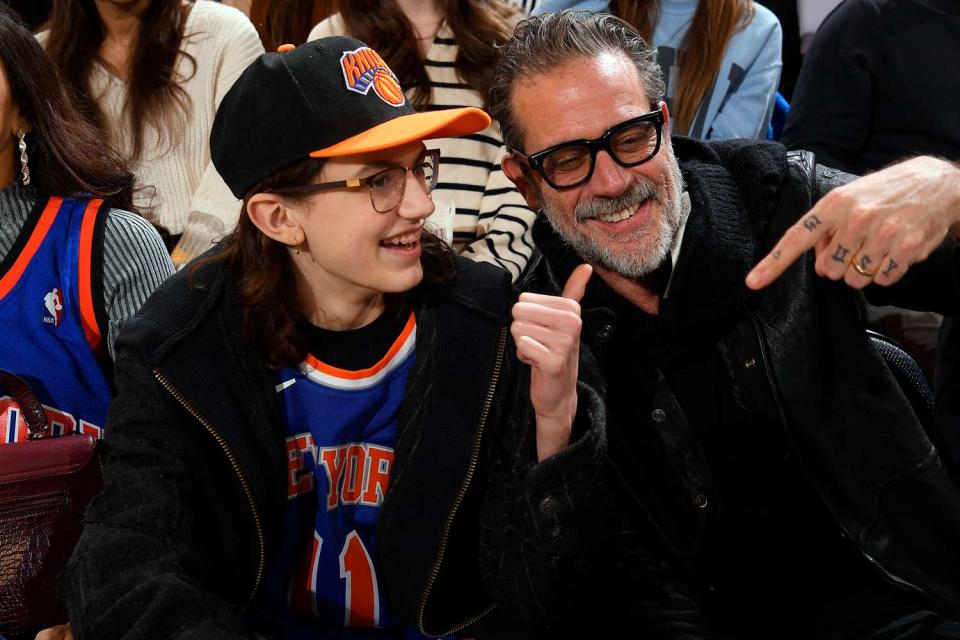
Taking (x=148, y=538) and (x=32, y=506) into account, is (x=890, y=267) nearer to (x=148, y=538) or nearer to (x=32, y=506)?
(x=148, y=538)

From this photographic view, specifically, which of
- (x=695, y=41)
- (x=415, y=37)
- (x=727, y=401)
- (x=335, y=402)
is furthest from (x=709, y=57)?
(x=335, y=402)

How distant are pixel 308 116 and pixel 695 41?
5.54 feet

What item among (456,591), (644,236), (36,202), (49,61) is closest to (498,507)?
(456,591)

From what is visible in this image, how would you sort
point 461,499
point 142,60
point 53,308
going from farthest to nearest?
point 142,60, point 53,308, point 461,499

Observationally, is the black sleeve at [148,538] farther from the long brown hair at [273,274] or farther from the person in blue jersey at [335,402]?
the long brown hair at [273,274]

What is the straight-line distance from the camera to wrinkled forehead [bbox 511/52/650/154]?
2.00 meters

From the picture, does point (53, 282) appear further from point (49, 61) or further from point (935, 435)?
point (935, 435)

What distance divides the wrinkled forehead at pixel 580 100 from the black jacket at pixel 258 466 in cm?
36

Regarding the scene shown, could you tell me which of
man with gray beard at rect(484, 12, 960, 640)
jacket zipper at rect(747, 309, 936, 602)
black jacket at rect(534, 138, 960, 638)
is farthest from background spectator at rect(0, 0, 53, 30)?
jacket zipper at rect(747, 309, 936, 602)

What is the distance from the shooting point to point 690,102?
119 inches

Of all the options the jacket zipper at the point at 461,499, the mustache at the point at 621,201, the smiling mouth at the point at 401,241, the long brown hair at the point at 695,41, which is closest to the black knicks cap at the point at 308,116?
the smiling mouth at the point at 401,241

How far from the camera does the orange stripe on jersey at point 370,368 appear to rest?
1.88m

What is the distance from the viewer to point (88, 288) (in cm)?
208

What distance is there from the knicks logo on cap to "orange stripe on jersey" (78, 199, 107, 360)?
27.6 inches
